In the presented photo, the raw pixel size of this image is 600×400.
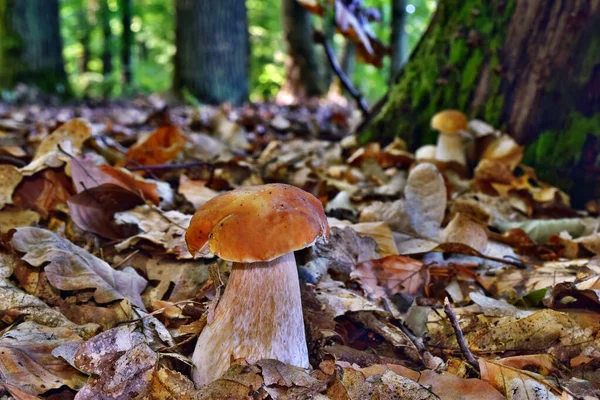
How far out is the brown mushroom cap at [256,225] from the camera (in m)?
1.30

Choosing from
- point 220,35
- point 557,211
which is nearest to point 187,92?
point 220,35

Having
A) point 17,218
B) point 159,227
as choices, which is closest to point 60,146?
point 17,218

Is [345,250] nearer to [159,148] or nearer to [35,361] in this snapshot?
[35,361]

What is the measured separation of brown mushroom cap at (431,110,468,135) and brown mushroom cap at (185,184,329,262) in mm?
2121

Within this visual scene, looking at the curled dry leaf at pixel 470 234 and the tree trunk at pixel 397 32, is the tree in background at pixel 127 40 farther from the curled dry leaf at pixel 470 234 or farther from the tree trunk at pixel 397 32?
the curled dry leaf at pixel 470 234

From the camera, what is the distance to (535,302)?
71.9 inches

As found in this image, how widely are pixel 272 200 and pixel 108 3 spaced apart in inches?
762

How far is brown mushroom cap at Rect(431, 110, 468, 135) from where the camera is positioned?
129 inches

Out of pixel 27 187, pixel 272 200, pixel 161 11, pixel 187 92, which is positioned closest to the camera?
pixel 272 200

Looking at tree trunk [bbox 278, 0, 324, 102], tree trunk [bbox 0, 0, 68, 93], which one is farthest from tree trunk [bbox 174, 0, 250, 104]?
tree trunk [bbox 278, 0, 324, 102]

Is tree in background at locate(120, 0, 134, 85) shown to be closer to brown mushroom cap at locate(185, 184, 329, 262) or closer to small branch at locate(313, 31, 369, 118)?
small branch at locate(313, 31, 369, 118)

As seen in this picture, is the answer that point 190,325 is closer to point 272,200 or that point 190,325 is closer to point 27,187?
point 272,200

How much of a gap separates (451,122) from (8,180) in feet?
8.66

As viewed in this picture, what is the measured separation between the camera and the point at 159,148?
3.13 metres
